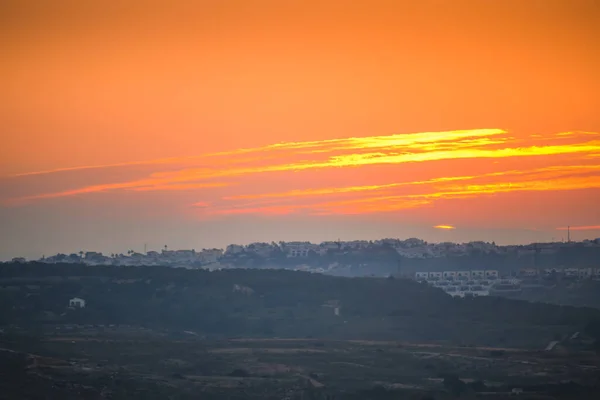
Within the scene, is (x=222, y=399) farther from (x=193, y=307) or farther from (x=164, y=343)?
(x=193, y=307)

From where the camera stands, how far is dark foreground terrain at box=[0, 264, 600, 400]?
95.6 meters

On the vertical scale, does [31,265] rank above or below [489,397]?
above

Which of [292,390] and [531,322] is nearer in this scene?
[292,390]

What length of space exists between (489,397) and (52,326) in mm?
52508

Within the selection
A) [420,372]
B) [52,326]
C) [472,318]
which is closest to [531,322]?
[472,318]

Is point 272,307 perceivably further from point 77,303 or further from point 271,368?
point 271,368

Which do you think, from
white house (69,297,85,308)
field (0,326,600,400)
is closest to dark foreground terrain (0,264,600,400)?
field (0,326,600,400)

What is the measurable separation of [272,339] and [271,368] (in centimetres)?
2695

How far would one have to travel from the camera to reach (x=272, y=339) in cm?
13262

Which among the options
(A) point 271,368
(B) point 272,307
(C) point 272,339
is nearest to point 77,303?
(B) point 272,307

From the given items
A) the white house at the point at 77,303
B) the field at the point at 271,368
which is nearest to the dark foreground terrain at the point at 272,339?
the field at the point at 271,368

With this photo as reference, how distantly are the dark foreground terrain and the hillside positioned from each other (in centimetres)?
21

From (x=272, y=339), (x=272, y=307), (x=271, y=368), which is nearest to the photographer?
(x=271, y=368)

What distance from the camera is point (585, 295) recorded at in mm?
181625
